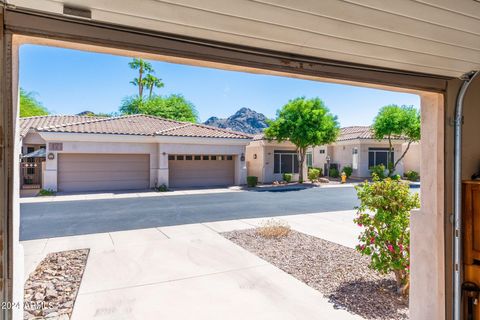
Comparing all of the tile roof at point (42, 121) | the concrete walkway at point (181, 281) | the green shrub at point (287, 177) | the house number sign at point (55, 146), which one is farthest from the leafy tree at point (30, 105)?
the concrete walkway at point (181, 281)

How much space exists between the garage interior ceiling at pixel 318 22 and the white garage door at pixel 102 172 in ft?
58.1

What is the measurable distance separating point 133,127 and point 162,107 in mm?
20991

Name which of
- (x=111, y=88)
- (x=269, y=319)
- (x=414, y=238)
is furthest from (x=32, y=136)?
(x=111, y=88)

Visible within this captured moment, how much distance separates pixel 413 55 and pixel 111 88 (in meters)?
58.5

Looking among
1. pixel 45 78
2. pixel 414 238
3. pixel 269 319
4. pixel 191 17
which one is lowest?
pixel 269 319

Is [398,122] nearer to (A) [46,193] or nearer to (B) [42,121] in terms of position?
(A) [46,193]

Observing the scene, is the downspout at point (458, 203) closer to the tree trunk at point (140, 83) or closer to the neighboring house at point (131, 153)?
the neighboring house at point (131, 153)

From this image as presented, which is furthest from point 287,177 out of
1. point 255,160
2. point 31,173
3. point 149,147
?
point 31,173

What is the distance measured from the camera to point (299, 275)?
17.0 ft

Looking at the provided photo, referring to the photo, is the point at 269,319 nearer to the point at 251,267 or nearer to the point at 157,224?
the point at 251,267

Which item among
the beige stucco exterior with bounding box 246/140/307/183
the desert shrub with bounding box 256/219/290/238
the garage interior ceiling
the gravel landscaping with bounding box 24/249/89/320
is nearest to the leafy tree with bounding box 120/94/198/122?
the beige stucco exterior with bounding box 246/140/307/183

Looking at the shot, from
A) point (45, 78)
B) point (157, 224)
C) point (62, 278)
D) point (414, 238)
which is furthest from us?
point (45, 78)

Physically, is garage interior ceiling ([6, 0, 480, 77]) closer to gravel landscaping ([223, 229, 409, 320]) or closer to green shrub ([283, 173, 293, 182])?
gravel landscaping ([223, 229, 409, 320])

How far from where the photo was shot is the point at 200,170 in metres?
20.5
